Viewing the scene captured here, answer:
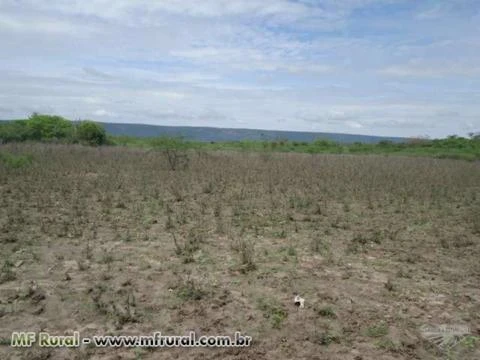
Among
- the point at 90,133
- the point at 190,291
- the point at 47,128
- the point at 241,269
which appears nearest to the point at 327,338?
the point at 190,291

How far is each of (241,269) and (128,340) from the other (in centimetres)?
177

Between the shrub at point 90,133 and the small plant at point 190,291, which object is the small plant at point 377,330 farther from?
the shrub at point 90,133

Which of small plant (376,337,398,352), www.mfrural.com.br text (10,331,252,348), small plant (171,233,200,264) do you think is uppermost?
small plant (171,233,200,264)

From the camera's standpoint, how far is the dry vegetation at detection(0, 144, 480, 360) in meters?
3.64

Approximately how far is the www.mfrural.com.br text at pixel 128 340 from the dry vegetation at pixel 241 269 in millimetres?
77

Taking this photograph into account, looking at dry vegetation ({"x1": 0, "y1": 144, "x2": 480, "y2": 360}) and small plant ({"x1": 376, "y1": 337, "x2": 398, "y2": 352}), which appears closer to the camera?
small plant ({"x1": 376, "y1": 337, "x2": 398, "y2": 352})

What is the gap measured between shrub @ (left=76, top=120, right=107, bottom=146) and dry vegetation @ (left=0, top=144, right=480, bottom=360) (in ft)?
65.5

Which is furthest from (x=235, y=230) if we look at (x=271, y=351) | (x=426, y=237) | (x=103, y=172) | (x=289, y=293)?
(x=103, y=172)

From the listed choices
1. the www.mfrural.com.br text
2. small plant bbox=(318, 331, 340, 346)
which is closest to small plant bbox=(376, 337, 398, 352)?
small plant bbox=(318, 331, 340, 346)

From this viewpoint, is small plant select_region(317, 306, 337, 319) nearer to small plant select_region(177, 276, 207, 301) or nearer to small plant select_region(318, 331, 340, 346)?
small plant select_region(318, 331, 340, 346)

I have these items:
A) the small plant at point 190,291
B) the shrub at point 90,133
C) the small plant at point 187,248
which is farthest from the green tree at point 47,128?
the small plant at point 190,291

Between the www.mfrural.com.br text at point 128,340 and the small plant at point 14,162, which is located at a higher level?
the small plant at point 14,162

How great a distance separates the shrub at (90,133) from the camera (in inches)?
→ 1160

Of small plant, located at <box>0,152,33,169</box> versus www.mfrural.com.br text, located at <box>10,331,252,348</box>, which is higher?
small plant, located at <box>0,152,33,169</box>
